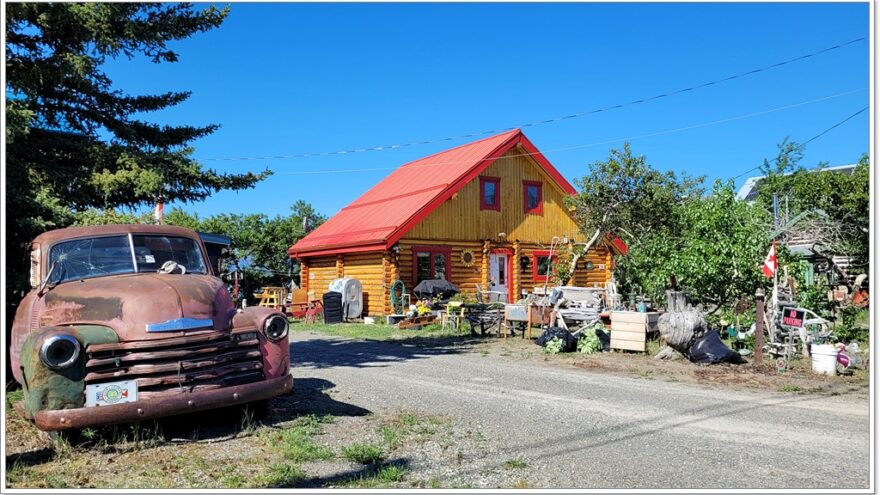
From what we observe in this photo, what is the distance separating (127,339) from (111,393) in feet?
1.55

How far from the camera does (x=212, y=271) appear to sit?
26.1ft

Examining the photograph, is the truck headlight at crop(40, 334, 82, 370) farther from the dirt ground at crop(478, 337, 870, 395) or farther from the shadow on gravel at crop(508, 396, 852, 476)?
the dirt ground at crop(478, 337, 870, 395)

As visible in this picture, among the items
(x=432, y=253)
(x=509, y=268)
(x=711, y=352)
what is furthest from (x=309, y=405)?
(x=509, y=268)

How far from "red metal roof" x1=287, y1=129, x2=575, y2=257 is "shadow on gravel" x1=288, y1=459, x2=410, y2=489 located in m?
17.5

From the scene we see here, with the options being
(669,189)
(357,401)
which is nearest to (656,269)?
(669,189)

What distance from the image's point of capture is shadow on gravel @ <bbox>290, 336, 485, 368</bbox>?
13.0 meters

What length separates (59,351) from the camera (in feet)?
18.6

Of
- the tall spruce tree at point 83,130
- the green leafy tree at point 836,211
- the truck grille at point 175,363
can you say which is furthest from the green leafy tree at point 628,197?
the truck grille at point 175,363

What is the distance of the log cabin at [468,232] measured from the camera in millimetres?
24141

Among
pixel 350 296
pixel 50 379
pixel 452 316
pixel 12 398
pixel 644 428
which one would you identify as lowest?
pixel 644 428

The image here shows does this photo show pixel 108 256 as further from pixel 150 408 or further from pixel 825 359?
pixel 825 359

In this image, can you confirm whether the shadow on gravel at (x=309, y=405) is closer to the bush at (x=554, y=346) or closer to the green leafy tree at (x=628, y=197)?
the bush at (x=554, y=346)

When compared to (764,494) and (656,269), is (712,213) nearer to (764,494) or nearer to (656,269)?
(656,269)

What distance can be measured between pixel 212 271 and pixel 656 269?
10.8 m
